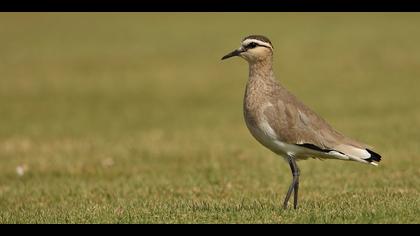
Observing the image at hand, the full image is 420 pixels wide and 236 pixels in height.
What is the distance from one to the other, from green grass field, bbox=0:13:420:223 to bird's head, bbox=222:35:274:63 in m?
2.05

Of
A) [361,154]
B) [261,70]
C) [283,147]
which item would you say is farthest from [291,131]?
[261,70]

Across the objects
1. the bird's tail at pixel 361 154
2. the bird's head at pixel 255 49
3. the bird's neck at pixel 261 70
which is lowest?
the bird's tail at pixel 361 154

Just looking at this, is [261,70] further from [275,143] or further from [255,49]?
[275,143]

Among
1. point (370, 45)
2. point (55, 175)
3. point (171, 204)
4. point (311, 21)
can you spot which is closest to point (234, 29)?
point (311, 21)

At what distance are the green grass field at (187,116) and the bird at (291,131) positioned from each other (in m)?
0.69

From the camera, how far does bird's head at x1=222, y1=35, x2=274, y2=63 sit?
424 inches

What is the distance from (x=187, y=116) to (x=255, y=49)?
51.7 ft

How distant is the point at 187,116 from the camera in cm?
2645

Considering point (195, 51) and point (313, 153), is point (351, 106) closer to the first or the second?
point (195, 51)

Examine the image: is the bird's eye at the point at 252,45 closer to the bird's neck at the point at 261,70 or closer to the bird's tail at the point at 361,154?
the bird's neck at the point at 261,70

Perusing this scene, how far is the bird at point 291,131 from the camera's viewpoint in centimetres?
1002

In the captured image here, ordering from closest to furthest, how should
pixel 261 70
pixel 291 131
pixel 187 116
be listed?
pixel 291 131 < pixel 261 70 < pixel 187 116

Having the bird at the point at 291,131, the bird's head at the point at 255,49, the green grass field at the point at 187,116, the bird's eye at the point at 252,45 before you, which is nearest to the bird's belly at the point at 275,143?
the bird at the point at 291,131

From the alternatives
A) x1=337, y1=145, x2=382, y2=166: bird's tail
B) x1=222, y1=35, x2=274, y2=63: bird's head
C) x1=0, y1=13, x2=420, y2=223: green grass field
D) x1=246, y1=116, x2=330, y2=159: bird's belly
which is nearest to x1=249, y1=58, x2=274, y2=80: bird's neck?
x1=222, y1=35, x2=274, y2=63: bird's head
